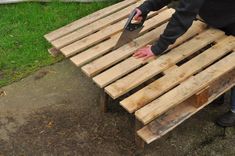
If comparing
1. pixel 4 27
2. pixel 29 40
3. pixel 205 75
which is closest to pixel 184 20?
pixel 205 75

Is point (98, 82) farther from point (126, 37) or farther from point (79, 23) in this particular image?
point (79, 23)

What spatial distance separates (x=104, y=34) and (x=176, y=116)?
117cm

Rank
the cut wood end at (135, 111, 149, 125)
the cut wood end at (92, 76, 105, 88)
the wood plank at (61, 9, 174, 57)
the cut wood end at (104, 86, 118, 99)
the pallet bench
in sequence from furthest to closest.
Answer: the wood plank at (61, 9, 174, 57) → the cut wood end at (92, 76, 105, 88) → the cut wood end at (104, 86, 118, 99) → the pallet bench → the cut wood end at (135, 111, 149, 125)

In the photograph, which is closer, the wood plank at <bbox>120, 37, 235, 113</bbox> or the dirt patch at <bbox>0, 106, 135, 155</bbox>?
the wood plank at <bbox>120, 37, 235, 113</bbox>

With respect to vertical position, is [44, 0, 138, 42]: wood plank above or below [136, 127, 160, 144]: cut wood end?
below

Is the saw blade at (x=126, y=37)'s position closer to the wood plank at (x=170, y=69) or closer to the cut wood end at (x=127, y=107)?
the wood plank at (x=170, y=69)

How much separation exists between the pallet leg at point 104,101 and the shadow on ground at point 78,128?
0.18ft

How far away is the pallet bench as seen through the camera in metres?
3.35

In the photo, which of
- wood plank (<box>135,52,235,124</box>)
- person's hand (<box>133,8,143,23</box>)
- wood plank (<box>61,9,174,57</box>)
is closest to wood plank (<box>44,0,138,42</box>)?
wood plank (<box>61,9,174,57</box>)

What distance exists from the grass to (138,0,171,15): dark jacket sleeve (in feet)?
4.44

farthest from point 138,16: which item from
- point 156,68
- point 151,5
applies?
point 156,68

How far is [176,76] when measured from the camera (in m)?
3.53

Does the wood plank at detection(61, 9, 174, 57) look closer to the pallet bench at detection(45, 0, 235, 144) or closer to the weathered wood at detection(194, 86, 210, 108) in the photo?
the pallet bench at detection(45, 0, 235, 144)

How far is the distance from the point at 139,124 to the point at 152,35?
33.9 inches
